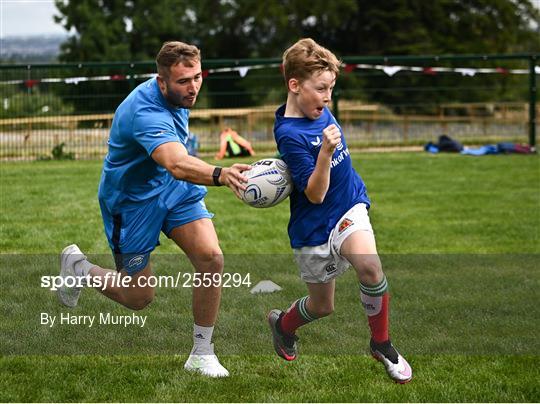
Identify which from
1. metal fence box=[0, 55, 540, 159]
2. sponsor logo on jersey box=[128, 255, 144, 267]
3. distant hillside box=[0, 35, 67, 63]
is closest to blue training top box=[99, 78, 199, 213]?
sponsor logo on jersey box=[128, 255, 144, 267]

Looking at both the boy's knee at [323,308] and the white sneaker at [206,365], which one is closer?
the white sneaker at [206,365]

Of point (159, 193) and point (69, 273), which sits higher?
point (159, 193)

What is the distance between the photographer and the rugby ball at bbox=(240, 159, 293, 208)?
512 centimetres

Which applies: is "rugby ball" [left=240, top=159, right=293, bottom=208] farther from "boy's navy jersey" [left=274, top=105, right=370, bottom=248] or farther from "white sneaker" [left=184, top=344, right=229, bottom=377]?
"white sneaker" [left=184, top=344, right=229, bottom=377]

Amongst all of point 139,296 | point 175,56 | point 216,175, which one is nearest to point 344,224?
point 216,175

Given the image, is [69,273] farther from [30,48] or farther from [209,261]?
[30,48]

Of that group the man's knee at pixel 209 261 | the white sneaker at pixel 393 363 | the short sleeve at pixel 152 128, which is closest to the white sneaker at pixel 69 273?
the man's knee at pixel 209 261

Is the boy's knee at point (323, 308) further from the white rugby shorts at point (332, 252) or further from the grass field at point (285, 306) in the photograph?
the grass field at point (285, 306)

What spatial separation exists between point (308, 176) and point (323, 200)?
8.6 inches

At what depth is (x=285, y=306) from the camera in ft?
23.8

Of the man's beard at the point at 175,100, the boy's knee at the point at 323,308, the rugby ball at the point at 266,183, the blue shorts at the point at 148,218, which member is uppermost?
the man's beard at the point at 175,100

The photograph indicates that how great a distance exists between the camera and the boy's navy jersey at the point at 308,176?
5234 millimetres

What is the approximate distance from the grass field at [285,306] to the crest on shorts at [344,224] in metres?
0.85

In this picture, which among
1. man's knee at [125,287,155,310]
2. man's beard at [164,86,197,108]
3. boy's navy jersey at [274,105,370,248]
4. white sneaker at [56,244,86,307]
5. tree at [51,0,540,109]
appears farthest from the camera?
tree at [51,0,540,109]
